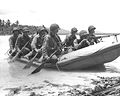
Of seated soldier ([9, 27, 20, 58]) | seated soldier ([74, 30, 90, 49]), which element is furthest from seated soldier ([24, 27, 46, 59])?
seated soldier ([9, 27, 20, 58])

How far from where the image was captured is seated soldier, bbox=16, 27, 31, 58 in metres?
12.8

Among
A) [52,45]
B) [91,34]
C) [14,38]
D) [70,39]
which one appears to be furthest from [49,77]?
[14,38]

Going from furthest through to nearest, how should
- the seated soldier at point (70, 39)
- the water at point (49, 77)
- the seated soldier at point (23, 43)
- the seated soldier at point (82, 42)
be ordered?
1. the seated soldier at point (23, 43)
2. the seated soldier at point (70, 39)
3. the seated soldier at point (82, 42)
4. the water at point (49, 77)

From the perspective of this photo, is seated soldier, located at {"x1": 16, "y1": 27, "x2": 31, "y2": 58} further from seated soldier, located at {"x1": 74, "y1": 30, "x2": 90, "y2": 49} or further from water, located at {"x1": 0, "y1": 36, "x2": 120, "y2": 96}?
seated soldier, located at {"x1": 74, "y1": 30, "x2": 90, "y2": 49}

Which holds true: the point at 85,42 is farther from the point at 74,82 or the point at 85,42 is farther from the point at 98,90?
the point at 98,90

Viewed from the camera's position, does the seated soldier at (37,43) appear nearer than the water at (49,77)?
No

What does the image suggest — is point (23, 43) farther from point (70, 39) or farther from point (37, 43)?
point (70, 39)

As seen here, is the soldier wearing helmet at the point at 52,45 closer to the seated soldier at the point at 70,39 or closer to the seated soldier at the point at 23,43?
the seated soldier at the point at 70,39

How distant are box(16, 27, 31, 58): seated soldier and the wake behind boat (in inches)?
117

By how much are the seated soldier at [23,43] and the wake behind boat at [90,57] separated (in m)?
2.97

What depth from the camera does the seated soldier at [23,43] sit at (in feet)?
42.1

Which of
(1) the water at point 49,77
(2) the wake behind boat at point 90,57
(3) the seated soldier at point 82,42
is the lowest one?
(1) the water at point 49,77

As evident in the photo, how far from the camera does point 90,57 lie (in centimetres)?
969

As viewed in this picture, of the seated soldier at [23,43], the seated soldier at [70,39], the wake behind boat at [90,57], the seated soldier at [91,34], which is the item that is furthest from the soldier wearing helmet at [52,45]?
the seated soldier at [23,43]
